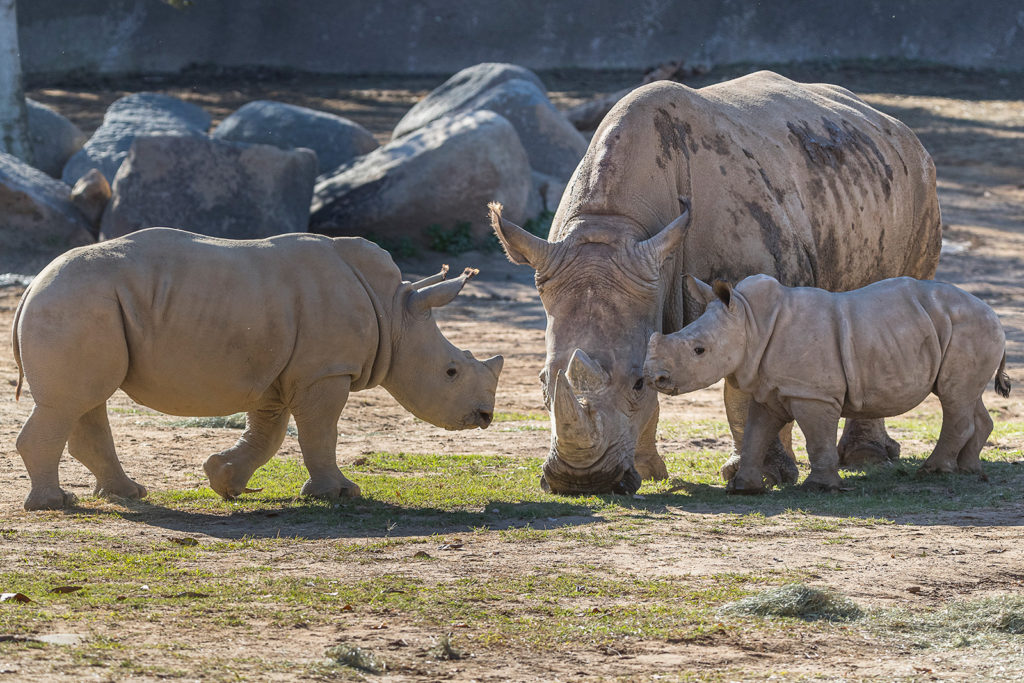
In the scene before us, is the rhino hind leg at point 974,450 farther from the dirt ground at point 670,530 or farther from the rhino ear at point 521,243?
the rhino ear at point 521,243

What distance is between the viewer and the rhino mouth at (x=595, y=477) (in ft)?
23.4

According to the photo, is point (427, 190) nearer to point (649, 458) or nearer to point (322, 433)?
point (649, 458)

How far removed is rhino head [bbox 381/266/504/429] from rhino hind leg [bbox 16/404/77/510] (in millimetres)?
1748

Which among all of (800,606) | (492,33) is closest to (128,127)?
(492,33)

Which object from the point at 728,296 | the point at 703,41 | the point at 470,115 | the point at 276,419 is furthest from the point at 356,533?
the point at 703,41

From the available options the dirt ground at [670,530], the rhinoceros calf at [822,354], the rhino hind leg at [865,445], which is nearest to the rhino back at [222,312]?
the dirt ground at [670,530]

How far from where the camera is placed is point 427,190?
56.5 feet

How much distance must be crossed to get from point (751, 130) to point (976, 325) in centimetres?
201

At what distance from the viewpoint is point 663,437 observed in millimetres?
10070

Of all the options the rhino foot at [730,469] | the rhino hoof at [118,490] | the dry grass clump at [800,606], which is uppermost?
the dry grass clump at [800,606]

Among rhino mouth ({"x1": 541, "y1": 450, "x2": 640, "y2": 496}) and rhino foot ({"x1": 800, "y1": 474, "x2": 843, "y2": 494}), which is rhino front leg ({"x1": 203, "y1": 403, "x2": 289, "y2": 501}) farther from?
rhino foot ({"x1": 800, "y1": 474, "x2": 843, "y2": 494})

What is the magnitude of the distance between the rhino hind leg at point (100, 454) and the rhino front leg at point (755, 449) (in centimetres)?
311

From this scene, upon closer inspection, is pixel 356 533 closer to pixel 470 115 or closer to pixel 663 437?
pixel 663 437

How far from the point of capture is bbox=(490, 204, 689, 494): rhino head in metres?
7.00
